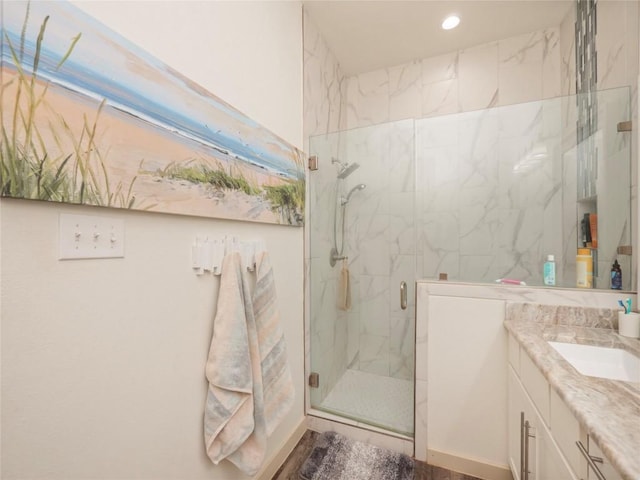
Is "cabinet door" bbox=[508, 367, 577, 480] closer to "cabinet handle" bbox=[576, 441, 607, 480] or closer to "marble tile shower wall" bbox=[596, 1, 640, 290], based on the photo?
"cabinet handle" bbox=[576, 441, 607, 480]

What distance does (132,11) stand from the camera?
0.78m

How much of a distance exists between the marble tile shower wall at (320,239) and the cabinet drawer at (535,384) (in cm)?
114

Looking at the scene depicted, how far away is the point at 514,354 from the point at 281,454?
4.28 feet

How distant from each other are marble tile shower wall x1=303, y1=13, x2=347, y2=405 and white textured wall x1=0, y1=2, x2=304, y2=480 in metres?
0.62

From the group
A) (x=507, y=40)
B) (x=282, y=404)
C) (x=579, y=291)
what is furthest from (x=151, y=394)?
(x=507, y=40)

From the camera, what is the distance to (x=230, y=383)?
999 mm

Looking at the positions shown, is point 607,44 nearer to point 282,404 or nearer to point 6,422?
point 282,404

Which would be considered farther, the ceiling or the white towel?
the ceiling

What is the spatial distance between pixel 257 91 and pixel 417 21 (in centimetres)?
141

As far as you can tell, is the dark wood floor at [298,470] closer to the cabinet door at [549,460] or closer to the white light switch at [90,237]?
the cabinet door at [549,460]

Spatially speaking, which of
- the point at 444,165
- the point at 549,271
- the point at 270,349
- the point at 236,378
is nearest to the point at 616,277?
the point at 549,271

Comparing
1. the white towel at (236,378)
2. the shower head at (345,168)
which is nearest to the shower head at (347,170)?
the shower head at (345,168)

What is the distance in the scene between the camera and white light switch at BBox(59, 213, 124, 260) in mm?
653

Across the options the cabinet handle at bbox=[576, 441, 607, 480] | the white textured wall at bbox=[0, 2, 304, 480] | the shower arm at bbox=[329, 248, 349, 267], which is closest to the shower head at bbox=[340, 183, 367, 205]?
the shower arm at bbox=[329, 248, 349, 267]
